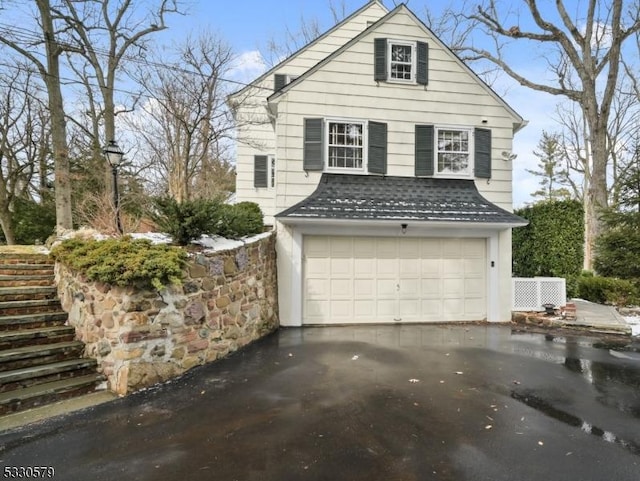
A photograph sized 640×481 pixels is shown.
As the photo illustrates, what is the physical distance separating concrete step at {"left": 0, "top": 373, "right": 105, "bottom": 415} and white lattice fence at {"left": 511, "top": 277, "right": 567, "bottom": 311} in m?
8.98

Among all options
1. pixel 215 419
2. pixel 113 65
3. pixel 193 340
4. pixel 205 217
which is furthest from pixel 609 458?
pixel 113 65

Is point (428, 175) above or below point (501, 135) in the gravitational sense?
below

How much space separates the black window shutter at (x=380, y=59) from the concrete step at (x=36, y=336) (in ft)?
27.0

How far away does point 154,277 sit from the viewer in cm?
434

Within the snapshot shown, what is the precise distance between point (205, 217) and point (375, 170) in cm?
467

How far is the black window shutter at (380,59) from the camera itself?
8570mm

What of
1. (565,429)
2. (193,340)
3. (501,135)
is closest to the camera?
(565,429)

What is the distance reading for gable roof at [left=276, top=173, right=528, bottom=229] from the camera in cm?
770

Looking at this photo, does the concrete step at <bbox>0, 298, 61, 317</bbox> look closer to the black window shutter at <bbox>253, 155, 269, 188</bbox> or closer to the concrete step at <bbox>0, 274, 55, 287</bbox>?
the concrete step at <bbox>0, 274, 55, 287</bbox>

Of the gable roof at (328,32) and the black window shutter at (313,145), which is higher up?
the gable roof at (328,32)

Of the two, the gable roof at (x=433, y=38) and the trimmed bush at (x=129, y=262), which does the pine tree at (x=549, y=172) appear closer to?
the gable roof at (x=433, y=38)

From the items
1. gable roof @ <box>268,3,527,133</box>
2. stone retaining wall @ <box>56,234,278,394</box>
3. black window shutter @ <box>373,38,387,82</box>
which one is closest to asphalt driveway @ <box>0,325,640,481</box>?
stone retaining wall @ <box>56,234,278,394</box>

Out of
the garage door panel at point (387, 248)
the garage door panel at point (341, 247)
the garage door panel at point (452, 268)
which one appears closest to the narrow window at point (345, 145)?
the garage door panel at point (341, 247)

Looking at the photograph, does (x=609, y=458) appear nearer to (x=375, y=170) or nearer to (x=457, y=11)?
(x=375, y=170)
